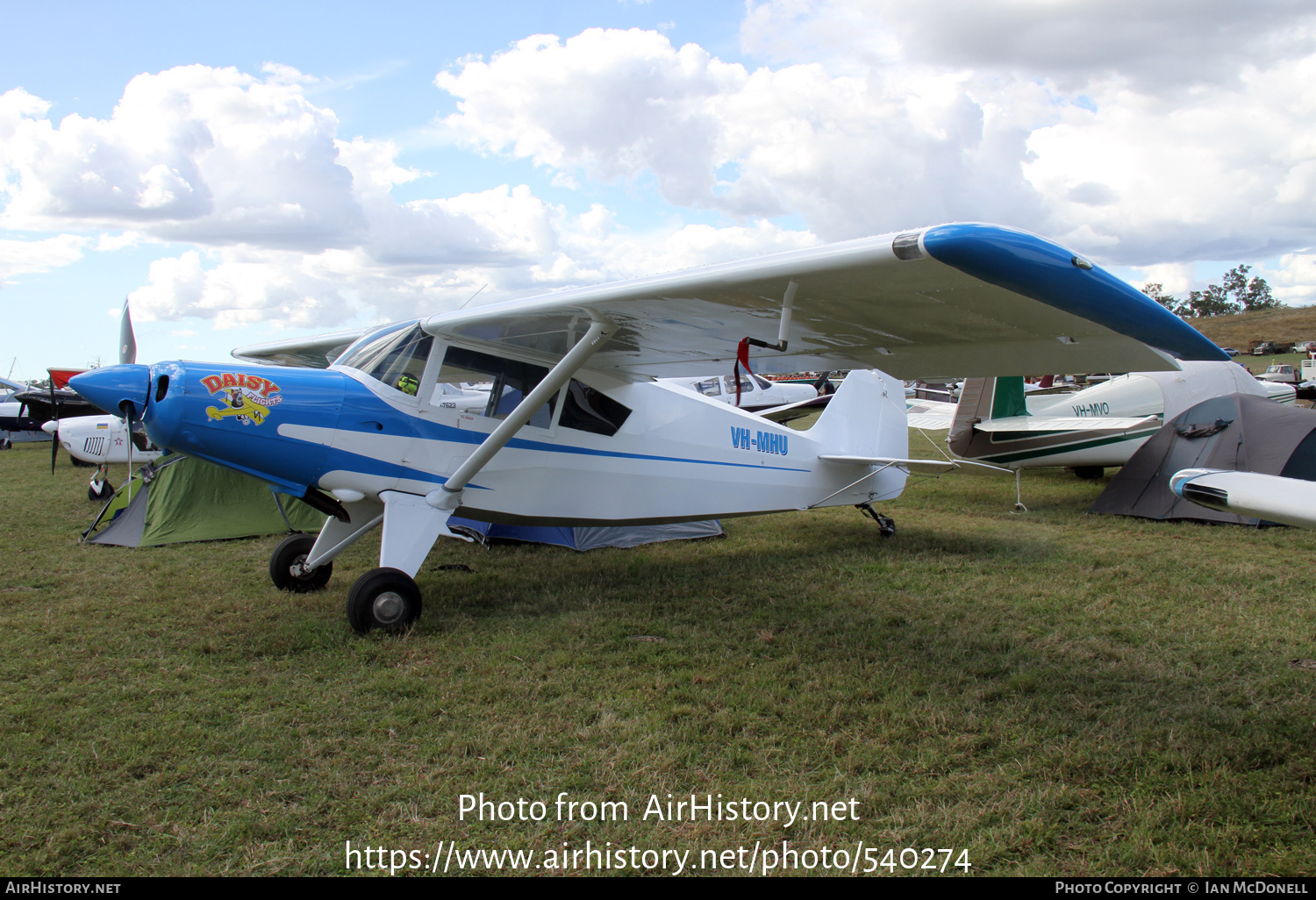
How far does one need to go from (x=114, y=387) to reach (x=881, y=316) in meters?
4.64

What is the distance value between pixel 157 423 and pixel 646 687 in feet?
11.3

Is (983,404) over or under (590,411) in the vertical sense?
over

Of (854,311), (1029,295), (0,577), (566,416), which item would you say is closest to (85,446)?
(0,577)

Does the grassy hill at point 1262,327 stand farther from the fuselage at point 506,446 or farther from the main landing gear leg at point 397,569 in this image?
the main landing gear leg at point 397,569

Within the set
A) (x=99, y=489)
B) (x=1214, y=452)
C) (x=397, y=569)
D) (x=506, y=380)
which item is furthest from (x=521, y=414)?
(x=99, y=489)

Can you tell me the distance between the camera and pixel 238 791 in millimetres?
2973

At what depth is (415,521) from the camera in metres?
5.25

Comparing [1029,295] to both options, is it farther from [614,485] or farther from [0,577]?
[0,577]

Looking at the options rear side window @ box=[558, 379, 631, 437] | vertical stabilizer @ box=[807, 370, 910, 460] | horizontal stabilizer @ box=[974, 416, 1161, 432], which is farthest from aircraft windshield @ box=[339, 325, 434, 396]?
horizontal stabilizer @ box=[974, 416, 1161, 432]

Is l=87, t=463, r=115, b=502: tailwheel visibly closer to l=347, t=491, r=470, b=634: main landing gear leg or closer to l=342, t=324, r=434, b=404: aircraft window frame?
l=342, t=324, r=434, b=404: aircraft window frame

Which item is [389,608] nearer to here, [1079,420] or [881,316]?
[881,316]

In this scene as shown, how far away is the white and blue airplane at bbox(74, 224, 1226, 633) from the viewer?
3400mm

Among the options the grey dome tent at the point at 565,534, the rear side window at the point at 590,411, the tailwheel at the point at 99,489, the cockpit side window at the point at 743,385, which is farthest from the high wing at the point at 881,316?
the cockpit side window at the point at 743,385

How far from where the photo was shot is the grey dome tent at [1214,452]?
818cm
